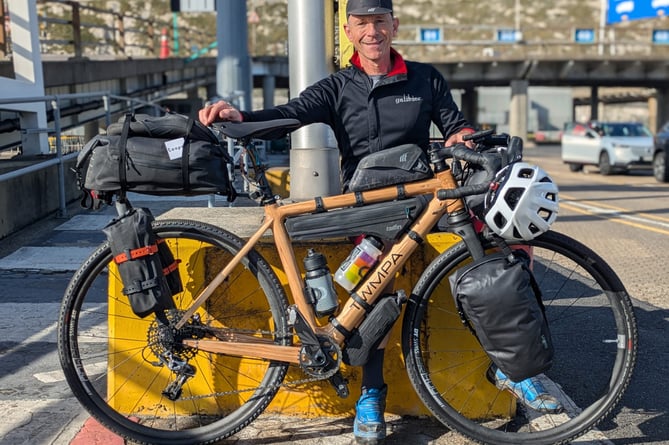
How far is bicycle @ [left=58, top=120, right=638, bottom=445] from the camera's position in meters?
3.59

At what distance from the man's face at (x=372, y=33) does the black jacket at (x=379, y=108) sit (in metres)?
0.10

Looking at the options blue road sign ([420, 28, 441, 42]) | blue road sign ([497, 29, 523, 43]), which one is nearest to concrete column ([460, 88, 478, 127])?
blue road sign ([497, 29, 523, 43])

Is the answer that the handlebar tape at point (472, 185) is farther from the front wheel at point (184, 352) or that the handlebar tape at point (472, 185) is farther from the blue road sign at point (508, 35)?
the blue road sign at point (508, 35)

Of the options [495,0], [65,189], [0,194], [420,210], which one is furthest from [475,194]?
[495,0]

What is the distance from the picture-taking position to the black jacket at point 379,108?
3.89 m

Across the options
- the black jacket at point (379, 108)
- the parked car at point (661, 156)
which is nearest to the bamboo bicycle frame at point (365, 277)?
the black jacket at point (379, 108)

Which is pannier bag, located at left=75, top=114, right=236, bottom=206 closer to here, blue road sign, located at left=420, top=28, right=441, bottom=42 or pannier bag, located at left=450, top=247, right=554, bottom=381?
pannier bag, located at left=450, top=247, right=554, bottom=381

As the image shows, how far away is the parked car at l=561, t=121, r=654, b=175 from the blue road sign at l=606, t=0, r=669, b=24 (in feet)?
81.4

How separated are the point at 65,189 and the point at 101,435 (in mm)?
7080

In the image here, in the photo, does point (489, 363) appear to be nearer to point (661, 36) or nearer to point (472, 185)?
point (472, 185)

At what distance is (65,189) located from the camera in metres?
10.4

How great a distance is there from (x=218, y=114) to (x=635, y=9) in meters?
50.1

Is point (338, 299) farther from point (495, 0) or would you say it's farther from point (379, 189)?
point (495, 0)

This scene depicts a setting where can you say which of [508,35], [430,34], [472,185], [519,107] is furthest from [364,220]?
[508,35]
